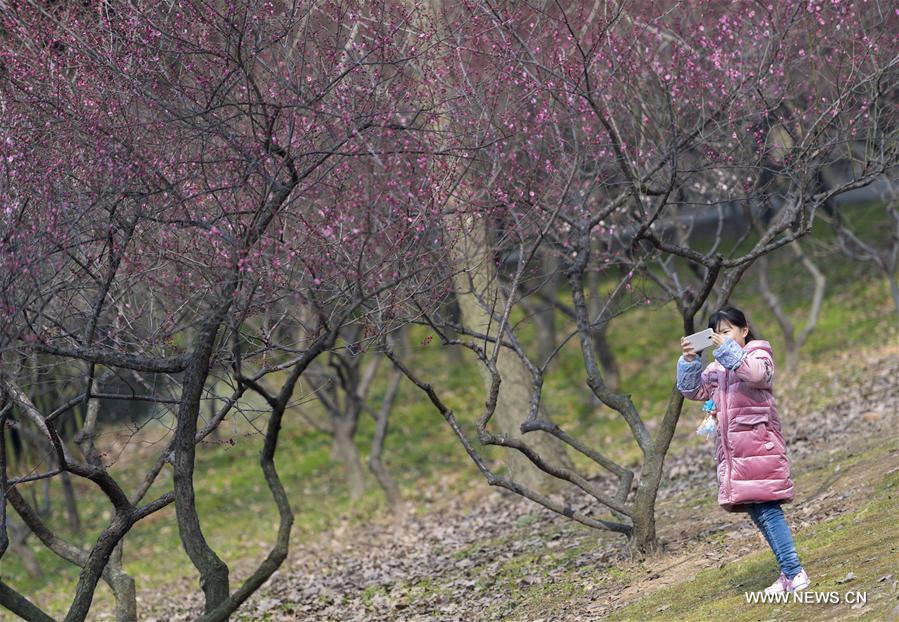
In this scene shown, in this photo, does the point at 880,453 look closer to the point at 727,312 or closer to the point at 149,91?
the point at 727,312

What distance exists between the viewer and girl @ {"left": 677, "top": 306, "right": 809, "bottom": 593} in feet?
23.5

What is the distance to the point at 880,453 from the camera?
1160cm

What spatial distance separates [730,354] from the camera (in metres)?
7.12

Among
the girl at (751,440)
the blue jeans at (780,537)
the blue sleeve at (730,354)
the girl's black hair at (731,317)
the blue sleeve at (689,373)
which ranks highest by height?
the girl's black hair at (731,317)

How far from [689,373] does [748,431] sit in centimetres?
58

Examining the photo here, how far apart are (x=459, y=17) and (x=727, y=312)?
4745mm

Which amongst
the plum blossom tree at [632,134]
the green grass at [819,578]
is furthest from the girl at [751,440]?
the plum blossom tree at [632,134]

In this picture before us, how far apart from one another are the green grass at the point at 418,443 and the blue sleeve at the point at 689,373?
7882 millimetres

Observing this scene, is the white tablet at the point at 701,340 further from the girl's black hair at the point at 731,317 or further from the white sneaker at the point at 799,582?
the white sneaker at the point at 799,582

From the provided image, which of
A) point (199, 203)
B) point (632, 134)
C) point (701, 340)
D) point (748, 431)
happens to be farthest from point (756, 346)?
point (632, 134)

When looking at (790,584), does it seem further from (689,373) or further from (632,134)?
(632,134)

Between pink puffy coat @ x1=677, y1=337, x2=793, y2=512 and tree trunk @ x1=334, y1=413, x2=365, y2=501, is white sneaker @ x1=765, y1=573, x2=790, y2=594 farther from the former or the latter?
tree trunk @ x1=334, y1=413, x2=365, y2=501

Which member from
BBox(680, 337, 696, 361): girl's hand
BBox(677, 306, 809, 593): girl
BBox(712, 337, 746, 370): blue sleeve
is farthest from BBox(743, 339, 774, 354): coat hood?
BBox(680, 337, 696, 361): girl's hand

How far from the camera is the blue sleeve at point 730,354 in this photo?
712 centimetres
